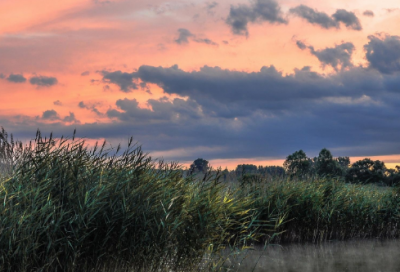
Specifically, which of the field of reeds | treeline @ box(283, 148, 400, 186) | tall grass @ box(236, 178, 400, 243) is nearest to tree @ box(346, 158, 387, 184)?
treeline @ box(283, 148, 400, 186)

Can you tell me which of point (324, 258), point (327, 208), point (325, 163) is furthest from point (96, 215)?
point (325, 163)

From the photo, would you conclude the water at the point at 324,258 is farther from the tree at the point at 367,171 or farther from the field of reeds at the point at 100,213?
the tree at the point at 367,171

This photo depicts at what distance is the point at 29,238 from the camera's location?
262 inches

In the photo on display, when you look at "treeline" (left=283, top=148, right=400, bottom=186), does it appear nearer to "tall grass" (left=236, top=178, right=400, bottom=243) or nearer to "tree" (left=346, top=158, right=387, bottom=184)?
"tree" (left=346, top=158, right=387, bottom=184)

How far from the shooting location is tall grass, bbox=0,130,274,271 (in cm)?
688

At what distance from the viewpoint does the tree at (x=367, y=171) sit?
3769 cm

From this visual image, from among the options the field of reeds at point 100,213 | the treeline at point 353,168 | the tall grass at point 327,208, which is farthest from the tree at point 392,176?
the field of reeds at point 100,213

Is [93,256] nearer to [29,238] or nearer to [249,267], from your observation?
[29,238]

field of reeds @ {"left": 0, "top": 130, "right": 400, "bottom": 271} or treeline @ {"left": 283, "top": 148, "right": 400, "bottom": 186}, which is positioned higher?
treeline @ {"left": 283, "top": 148, "right": 400, "bottom": 186}

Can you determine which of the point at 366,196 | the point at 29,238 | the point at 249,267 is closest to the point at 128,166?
the point at 29,238

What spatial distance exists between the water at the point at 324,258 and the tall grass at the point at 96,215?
2100 mm

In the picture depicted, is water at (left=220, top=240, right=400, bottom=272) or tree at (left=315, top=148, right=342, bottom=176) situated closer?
water at (left=220, top=240, right=400, bottom=272)

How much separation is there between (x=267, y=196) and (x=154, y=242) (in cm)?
650

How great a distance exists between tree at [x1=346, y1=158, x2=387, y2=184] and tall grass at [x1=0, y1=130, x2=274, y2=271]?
3242cm
